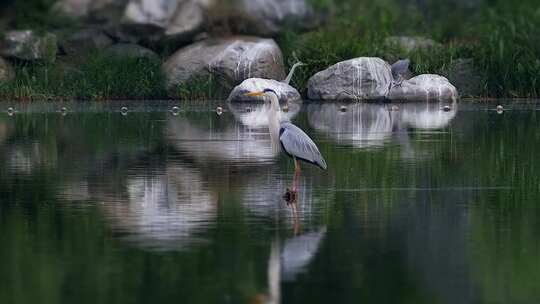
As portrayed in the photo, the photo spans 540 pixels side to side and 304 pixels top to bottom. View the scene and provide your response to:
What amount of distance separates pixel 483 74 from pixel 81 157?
19.7m

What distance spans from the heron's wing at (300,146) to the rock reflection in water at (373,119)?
6.56 meters

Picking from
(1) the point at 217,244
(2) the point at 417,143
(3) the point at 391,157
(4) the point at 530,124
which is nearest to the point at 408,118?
(4) the point at 530,124

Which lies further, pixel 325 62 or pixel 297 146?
pixel 325 62

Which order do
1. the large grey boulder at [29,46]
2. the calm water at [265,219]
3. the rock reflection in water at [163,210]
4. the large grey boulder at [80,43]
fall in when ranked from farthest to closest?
the large grey boulder at [80,43]
the large grey boulder at [29,46]
the rock reflection in water at [163,210]
the calm water at [265,219]

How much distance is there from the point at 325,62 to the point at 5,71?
868 cm

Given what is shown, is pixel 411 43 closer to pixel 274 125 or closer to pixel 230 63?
pixel 230 63

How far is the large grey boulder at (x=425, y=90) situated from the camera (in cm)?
3794

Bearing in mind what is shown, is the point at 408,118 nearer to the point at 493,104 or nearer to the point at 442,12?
the point at 493,104

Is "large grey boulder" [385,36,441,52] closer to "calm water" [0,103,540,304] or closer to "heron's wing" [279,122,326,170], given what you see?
"calm water" [0,103,540,304]

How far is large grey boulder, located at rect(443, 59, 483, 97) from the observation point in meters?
39.4

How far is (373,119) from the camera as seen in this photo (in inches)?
1207

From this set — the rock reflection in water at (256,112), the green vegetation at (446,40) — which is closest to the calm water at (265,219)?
the rock reflection in water at (256,112)

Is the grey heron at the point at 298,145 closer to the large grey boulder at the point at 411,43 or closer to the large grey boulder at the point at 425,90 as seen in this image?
the large grey boulder at the point at 425,90

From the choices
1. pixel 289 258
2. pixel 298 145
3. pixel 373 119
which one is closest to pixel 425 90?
pixel 373 119
